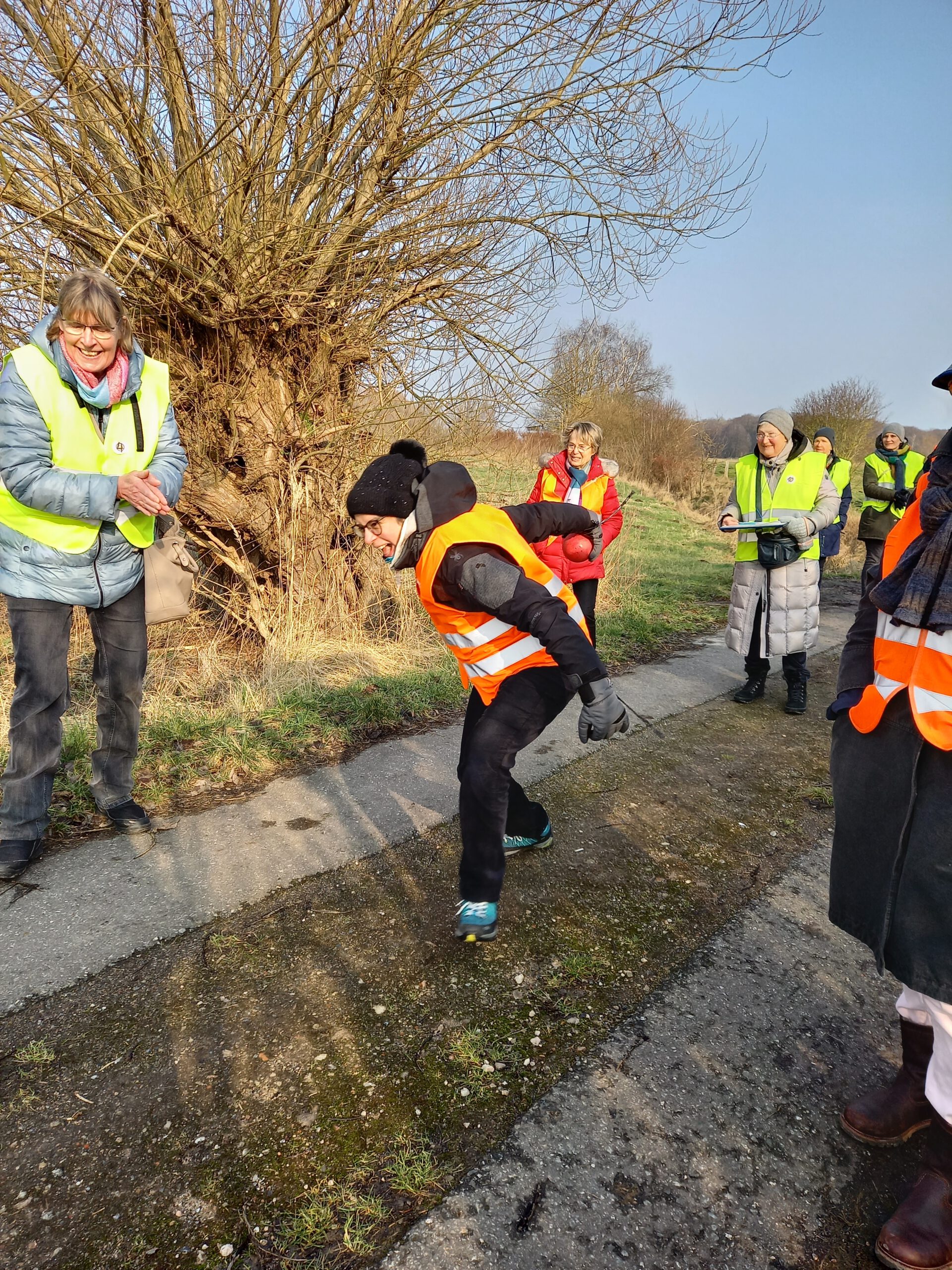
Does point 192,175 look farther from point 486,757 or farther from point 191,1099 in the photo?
point 191,1099

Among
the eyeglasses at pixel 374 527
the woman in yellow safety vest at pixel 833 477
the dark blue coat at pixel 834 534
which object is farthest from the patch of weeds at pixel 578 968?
the woman in yellow safety vest at pixel 833 477

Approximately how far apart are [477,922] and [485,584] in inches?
47.5

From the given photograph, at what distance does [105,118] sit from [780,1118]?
243 inches

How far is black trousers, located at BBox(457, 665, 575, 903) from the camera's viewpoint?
2568mm

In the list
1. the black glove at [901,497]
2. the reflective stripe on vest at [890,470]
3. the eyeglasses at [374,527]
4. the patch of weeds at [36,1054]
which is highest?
the reflective stripe on vest at [890,470]

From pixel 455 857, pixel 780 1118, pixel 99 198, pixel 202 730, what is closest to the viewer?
pixel 780 1118

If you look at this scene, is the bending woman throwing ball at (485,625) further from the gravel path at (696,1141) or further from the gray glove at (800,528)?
the gray glove at (800,528)

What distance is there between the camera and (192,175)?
5062 millimetres

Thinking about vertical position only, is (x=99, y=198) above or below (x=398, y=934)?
above

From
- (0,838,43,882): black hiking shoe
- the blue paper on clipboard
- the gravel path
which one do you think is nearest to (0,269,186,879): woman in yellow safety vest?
(0,838,43,882): black hiking shoe

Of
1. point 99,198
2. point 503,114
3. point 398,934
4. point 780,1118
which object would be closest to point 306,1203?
point 398,934

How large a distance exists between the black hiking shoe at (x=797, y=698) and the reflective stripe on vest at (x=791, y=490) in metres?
0.92

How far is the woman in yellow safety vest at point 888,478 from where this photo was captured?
8008 mm

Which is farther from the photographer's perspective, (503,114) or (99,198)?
(503,114)
